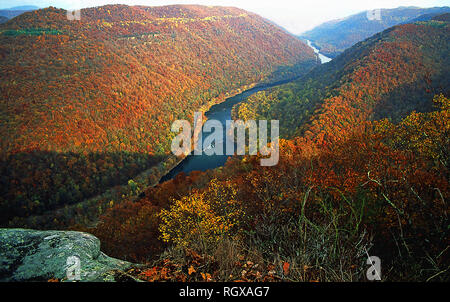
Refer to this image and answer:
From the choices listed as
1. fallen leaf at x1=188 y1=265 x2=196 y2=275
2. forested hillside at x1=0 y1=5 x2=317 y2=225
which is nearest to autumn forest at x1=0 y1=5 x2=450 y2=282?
fallen leaf at x1=188 y1=265 x2=196 y2=275

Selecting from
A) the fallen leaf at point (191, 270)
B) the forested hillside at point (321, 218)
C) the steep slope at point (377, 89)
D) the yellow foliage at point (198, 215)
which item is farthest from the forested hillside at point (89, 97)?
the fallen leaf at point (191, 270)

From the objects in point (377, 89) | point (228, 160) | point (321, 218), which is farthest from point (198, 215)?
point (377, 89)

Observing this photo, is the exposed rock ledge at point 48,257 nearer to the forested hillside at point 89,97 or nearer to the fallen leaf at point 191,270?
the fallen leaf at point 191,270


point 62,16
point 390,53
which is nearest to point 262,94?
point 390,53

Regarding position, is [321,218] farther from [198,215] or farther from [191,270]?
[198,215]

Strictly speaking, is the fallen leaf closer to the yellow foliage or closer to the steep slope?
the yellow foliage

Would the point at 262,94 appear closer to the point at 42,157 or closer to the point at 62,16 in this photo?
the point at 42,157

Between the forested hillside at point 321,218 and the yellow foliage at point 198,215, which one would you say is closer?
the forested hillside at point 321,218
